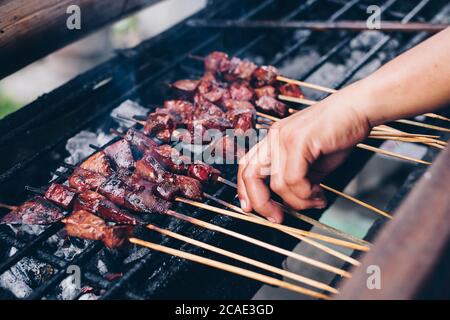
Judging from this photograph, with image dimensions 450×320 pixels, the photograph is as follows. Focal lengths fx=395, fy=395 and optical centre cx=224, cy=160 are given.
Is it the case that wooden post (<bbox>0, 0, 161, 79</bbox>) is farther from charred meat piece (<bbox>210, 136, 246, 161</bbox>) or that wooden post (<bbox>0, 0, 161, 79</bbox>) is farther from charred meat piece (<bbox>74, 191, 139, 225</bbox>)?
charred meat piece (<bbox>210, 136, 246, 161</bbox>)

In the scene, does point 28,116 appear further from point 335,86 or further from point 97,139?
point 335,86

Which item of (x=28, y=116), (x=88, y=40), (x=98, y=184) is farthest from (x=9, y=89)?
(x=98, y=184)

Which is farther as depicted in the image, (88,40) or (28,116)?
(88,40)

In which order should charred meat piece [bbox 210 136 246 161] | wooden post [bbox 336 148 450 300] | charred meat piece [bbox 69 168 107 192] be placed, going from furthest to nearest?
charred meat piece [bbox 210 136 246 161], charred meat piece [bbox 69 168 107 192], wooden post [bbox 336 148 450 300]

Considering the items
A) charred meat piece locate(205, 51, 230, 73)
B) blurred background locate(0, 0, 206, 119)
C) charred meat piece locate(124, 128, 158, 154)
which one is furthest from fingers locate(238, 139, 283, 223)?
blurred background locate(0, 0, 206, 119)

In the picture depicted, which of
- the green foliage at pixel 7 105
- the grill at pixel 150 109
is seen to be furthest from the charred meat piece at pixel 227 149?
the green foliage at pixel 7 105

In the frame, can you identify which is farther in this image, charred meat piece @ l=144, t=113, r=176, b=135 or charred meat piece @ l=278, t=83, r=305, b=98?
charred meat piece @ l=278, t=83, r=305, b=98
